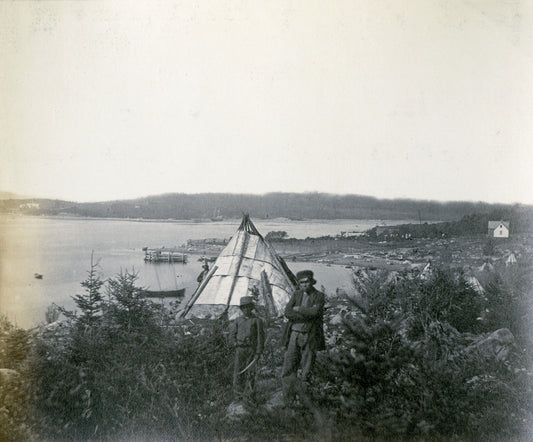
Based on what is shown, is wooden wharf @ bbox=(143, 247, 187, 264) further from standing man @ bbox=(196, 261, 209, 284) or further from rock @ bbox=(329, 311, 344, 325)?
rock @ bbox=(329, 311, 344, 325)

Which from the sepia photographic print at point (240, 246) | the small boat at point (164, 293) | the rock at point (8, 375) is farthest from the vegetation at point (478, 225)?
the rock at point (8, 375)

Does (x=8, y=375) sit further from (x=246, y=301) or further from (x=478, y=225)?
(x=478, y=225)

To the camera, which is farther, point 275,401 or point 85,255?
point 85,255

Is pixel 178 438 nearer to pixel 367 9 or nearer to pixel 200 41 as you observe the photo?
pixel 200 41

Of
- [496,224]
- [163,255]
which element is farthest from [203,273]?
[496,224]

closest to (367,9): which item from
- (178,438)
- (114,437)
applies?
(178,438)
